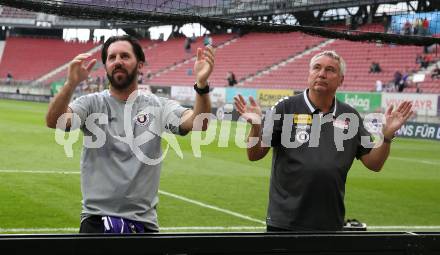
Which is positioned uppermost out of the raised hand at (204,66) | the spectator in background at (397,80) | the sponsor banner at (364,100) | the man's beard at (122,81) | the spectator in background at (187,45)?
the spectator in background at (187,45)

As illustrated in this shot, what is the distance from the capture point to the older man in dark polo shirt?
13.1ft

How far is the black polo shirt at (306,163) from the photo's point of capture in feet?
13.1

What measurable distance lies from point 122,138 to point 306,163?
1200 mm

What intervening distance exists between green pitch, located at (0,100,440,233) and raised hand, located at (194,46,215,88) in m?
4.09

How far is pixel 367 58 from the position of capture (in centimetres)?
3378

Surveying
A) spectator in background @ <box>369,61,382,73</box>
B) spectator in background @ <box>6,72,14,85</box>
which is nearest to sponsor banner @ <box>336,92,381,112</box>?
spectator in background @ <box>369,61,382,73</box>

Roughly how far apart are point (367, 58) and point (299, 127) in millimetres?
30853

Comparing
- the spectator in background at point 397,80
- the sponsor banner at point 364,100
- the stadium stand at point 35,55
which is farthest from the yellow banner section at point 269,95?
the stadium stand at point 35,55

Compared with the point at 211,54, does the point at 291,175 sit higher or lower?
lower

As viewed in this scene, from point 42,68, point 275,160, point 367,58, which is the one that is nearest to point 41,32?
point 42,68

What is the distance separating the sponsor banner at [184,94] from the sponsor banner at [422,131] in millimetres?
14182

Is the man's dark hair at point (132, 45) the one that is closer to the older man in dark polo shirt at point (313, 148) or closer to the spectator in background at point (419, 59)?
the older man in dark polo shirt at point (313, 148)

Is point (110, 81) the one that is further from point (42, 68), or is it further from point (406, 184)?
point (42, 68)

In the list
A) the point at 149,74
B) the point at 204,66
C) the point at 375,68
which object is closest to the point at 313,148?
the point at 204,66
